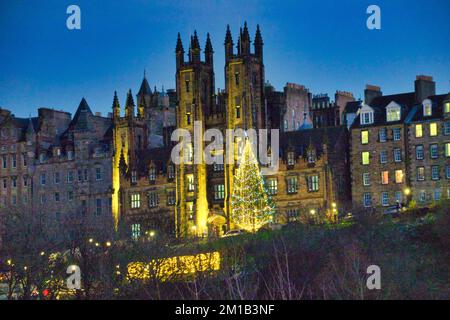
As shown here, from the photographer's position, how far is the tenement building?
11131 cm

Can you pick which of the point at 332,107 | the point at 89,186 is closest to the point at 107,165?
the point at 89,186

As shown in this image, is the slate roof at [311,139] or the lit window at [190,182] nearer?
the slate roof at [311,139]

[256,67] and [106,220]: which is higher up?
[256,67]

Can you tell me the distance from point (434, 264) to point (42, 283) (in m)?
26.7

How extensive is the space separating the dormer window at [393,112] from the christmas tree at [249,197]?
1268cm

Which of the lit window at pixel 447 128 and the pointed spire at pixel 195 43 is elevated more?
the pointed spire at pixel 195 43

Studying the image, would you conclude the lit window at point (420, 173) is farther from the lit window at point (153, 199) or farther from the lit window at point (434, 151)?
the lit window at point (153, 199)

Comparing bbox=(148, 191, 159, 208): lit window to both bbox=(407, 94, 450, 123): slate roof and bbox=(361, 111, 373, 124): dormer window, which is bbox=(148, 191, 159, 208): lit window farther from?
bbox=(407, 94, 450, 123): slate roof

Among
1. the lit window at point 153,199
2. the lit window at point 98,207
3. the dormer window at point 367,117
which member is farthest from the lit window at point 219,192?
the dormer window at point 367,117

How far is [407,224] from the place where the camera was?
94.9 meters

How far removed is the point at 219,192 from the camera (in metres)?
123

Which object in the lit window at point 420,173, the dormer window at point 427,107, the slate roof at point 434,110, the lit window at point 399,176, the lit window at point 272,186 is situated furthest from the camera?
the lit window at point 272,186

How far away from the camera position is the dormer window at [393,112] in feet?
374
